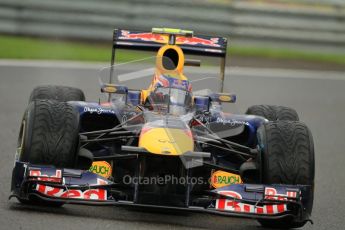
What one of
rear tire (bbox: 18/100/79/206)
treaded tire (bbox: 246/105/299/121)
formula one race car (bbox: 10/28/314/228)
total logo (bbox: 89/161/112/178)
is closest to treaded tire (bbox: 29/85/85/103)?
formula one race car (bbox: 10/28/314/228)

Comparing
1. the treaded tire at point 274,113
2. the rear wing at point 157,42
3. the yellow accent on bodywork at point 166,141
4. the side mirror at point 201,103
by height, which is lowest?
the yellow accent on bodywork at point 166,141

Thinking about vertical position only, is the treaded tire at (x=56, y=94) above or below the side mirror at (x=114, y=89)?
below

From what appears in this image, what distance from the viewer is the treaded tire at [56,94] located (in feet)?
35.6

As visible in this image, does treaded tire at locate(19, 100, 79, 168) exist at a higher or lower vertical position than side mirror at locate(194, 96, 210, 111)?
lower

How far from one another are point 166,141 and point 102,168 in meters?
1.14

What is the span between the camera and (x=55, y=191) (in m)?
8.71

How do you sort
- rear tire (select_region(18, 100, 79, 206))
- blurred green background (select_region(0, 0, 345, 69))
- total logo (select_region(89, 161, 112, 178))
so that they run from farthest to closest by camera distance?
blurred green background (select_region(0, 0, 345, 69)) → total logo (select_region(89, 161, 112, 178)) → rear tire (select_region(18, 100, 79, 206))

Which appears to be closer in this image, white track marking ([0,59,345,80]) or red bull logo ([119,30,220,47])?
red bull logo ([119,30,220,47])

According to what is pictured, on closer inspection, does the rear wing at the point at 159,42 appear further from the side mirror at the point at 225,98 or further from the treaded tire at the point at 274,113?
the treaded tire at the point at 274,113

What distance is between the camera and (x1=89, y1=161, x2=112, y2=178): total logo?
9.66 metres

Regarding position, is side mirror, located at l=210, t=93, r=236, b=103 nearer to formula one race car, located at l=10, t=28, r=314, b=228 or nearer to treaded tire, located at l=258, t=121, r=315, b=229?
formula one race car, located at l=10, t=28, r=314, b=228

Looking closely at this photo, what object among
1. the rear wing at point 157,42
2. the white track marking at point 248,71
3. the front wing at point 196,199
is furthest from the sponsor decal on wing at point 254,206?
the white track marking at point 248,71

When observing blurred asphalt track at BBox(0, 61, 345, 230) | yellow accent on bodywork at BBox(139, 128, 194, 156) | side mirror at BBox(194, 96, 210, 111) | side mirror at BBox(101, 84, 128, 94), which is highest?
side mirror at BBox(101, 84, 128, 94)

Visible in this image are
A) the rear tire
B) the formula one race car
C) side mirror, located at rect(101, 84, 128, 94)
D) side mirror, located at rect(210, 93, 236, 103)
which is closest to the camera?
→ the formula one race car
